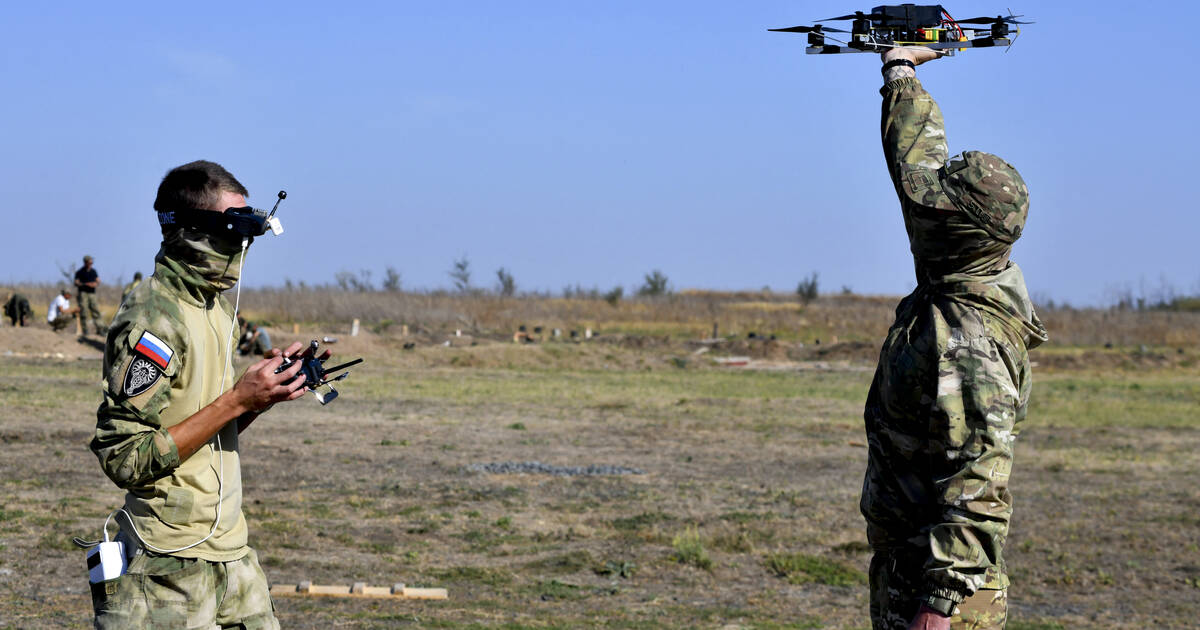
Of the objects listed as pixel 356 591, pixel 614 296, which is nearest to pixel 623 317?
pixel 614 296

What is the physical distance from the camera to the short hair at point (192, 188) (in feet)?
13.3

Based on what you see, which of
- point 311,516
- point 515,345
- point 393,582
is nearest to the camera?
point 393,582

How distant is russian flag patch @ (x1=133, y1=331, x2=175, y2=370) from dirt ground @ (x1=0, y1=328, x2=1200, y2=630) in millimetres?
4494

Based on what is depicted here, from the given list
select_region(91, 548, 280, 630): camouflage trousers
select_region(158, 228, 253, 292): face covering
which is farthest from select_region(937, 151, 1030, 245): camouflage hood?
select_region(91, 548, 280, 630): camouflage trousers

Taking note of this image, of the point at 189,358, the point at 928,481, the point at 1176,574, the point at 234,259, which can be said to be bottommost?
the point at 1176,574

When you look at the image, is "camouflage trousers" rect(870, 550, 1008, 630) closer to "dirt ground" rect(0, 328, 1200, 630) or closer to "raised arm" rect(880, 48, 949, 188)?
"raised arm" rect(880, 48, 949, 188)

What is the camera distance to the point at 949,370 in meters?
3.64

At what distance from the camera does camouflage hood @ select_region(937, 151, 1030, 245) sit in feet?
12.0

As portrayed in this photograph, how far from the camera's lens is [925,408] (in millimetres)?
3725

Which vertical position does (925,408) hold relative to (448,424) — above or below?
above

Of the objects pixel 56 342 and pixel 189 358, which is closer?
pixel 189 358

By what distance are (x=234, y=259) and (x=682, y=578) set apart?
6557mm

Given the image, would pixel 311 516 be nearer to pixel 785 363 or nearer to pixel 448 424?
pixel 448 424

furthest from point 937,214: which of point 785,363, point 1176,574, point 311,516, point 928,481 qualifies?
point 785,363
